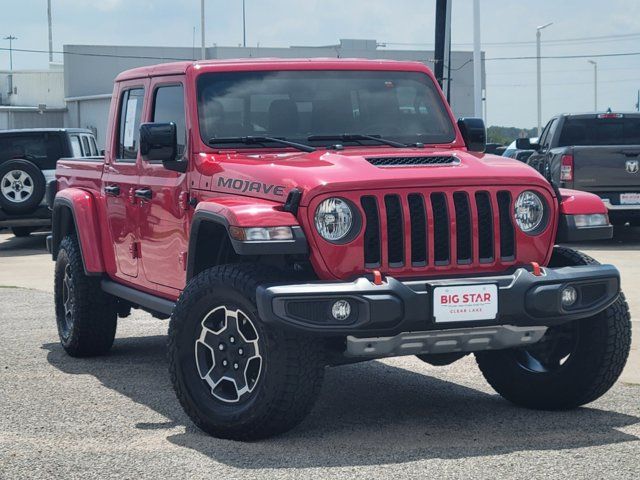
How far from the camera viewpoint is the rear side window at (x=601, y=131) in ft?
65.6

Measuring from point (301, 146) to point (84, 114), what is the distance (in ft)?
178

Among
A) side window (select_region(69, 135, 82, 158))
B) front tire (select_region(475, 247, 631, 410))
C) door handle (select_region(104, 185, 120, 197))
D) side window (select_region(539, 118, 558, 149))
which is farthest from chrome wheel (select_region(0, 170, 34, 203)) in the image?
front tire (select_region(475, 247, 631, 410))

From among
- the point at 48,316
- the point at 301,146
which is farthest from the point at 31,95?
the point at 301,146

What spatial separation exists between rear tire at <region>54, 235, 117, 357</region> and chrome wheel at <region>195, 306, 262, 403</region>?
2.69 m

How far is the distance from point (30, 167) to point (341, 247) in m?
12.8

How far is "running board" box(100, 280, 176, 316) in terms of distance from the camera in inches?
307

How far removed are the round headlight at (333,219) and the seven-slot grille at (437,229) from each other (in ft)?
0.29

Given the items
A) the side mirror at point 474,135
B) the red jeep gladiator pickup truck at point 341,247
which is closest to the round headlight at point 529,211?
the red jeep gladiator pickup truck at point 341,247

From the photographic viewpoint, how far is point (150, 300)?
26.3 ft

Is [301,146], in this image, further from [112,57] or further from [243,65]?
[112,57]

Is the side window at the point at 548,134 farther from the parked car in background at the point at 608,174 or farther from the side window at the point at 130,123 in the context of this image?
the side window at the point at 130,123

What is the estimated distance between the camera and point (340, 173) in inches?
255

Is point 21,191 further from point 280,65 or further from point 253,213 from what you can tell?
point 253,213

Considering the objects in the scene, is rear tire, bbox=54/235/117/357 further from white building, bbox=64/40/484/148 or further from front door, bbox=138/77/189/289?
white building, bbox=64/40/484/148
